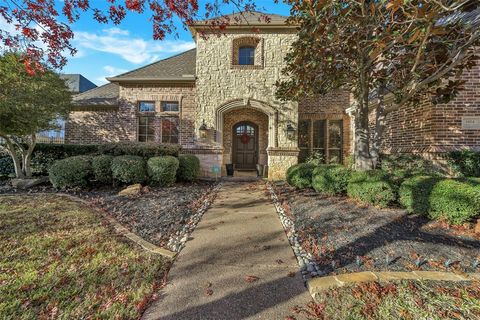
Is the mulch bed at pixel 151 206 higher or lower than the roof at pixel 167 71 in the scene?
lower

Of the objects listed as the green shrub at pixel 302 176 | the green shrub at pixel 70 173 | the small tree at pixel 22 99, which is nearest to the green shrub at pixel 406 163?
the green shrub at pixel 302 176

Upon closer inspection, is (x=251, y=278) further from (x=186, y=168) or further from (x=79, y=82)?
(x=79, y=82)

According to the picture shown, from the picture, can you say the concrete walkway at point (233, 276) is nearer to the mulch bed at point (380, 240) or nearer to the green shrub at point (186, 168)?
the mulch bed at point (380, 240)

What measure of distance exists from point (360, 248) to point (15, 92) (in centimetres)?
906

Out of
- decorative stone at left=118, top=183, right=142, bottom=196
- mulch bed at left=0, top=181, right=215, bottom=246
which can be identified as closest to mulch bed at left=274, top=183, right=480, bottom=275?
mulch bed at left=0, top=181, right=215, bottom=246

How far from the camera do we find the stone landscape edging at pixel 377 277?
2.03 m

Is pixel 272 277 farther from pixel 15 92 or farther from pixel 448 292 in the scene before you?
pixel 15 92

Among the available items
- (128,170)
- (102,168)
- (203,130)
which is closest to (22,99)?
(102,168)

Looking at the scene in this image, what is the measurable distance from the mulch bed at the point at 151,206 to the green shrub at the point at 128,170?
400 millimetres

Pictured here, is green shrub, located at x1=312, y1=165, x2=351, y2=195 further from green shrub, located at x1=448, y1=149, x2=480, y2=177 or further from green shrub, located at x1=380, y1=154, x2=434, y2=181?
green shrub, located at x1=448, y1=149, x2=480, y2=177

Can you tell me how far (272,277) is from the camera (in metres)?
2.21

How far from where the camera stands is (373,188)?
425 centimetres

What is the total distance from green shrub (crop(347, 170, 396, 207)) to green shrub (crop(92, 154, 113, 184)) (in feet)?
21.0

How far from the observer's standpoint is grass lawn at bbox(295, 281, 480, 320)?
1.69 m
